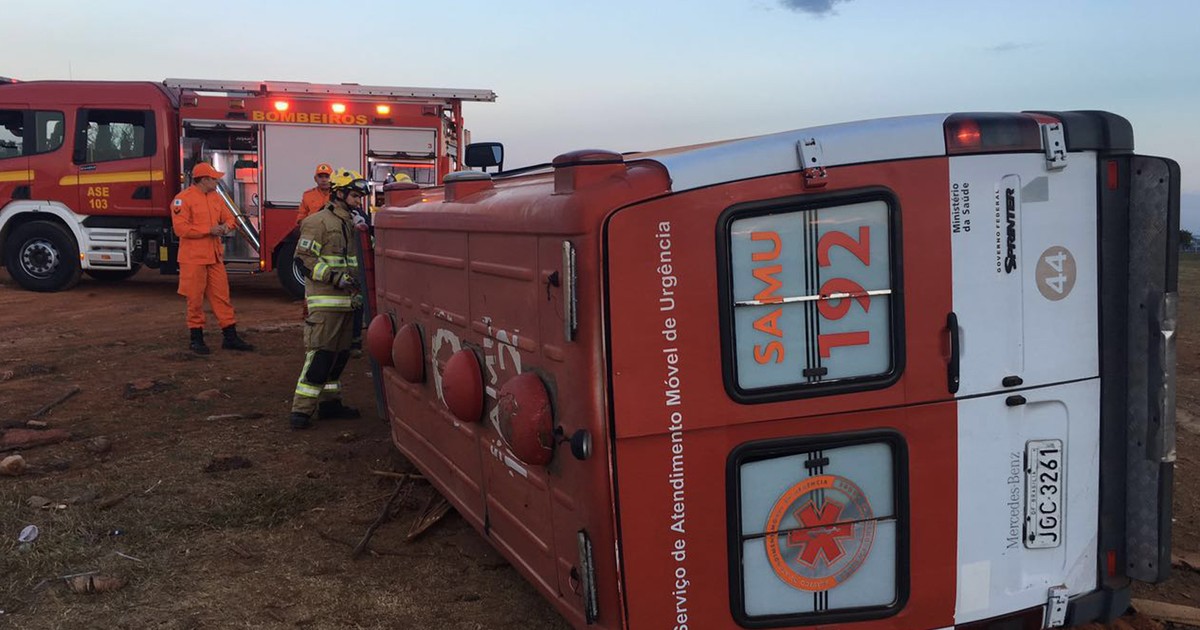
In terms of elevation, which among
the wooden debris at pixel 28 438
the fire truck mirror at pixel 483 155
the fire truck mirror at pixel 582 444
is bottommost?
the wooden debris at pixel 28 438

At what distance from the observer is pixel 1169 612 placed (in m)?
3.93

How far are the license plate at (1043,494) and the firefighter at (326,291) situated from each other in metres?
4.85

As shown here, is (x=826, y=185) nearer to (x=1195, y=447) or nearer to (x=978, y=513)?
(x=978, y=513)

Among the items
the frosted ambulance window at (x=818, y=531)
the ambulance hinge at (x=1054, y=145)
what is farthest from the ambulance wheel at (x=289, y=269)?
the ambulance hinge at (x=1054, y=145)

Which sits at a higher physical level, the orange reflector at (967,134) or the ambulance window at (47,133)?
the ambulance window at (47,133)

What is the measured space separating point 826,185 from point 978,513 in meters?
1.22

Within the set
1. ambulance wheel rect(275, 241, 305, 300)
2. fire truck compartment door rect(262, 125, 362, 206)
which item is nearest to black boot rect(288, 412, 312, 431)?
fire truck compartment door rect(262, 125, 362, 206)

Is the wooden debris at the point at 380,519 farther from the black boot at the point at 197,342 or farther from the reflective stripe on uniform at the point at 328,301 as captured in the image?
the black boot at the point at 197,342

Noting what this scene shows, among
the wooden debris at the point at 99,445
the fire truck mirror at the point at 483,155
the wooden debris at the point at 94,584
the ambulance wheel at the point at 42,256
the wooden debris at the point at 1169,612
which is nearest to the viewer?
the wooden debris at the point at 1169,612

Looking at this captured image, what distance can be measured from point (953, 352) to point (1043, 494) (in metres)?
0.65

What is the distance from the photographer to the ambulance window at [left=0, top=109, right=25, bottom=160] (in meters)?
13.2

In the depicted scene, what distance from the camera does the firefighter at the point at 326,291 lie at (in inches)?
267

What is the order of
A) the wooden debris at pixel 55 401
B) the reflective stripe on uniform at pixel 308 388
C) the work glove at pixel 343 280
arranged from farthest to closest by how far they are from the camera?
the wooden debris at pixel 55 401 → the reflective stripe on uniform at pixel 308 388 → the work glove at pixel 343 280

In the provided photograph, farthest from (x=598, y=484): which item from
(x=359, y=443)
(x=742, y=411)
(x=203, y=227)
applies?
(x=203, y=227)
